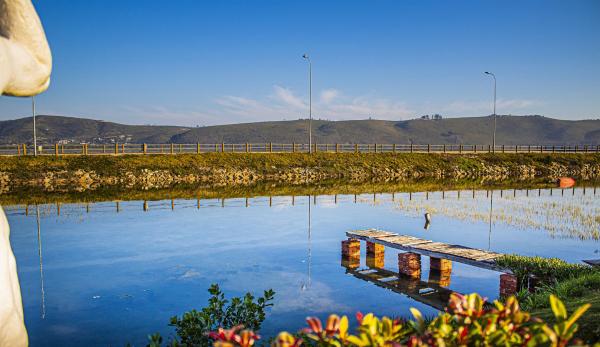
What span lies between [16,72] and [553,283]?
38.9ft

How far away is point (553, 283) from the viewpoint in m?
12.0

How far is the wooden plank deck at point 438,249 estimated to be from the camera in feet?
44.7

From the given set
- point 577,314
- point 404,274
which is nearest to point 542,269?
point 404,274

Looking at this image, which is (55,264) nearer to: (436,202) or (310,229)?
(310,229)

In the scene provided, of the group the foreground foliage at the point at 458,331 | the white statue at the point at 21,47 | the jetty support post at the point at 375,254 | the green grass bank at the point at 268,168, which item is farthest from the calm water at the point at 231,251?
the green grass bank at the point at 268,168

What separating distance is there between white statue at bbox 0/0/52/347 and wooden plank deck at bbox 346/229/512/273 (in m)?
11.7

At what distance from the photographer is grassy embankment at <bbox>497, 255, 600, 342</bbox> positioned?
27.0 feet

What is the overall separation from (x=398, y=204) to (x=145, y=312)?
21632 millimetres

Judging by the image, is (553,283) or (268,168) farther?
(268,168)

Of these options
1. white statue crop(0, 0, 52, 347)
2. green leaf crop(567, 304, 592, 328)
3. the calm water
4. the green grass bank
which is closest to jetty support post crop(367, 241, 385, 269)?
the calm water

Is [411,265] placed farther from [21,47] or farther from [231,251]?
[21,47]

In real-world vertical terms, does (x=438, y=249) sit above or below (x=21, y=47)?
below

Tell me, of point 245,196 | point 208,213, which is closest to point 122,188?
point 245,196

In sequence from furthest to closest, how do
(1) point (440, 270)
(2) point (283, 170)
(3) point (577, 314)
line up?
(2) point (283, 170) → (1) point (440, 270) → (3) point (577, 314)
